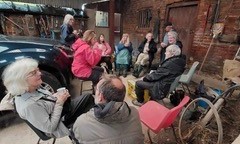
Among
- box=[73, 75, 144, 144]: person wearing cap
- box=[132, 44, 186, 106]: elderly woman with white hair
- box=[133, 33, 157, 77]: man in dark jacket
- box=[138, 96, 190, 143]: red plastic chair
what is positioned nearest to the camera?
box=[73, 75, 144, 144]: person wearing cap

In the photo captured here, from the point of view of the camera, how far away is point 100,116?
0.94 m

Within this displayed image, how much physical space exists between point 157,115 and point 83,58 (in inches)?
52.9

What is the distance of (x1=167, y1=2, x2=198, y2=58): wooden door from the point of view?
4522mm

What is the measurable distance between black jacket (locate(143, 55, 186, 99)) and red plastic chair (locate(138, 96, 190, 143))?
592 mm

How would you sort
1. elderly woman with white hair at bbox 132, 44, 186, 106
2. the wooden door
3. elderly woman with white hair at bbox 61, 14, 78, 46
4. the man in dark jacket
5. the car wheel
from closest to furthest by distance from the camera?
the car wheel → elderly woman with white hair at bbox 132, 44, 186, 106 → elderly woman with white hair at bbox 61, 14, 78, 46 → the man in dark jacket → the wooden door

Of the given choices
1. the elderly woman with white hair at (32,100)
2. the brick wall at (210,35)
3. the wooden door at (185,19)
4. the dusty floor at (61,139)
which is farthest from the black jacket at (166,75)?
the wooden door at (185,19)

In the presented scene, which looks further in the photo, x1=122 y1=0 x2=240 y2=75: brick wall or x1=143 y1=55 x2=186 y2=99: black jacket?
x1=122 y1=0 x2=240 y2=75: brick wall

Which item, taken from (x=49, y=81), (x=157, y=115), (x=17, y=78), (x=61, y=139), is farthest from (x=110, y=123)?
(x=49, y=81)

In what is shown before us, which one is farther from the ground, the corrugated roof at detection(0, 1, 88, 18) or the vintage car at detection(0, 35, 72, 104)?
the corrugated roof at detection(0, 1, 88, 18)

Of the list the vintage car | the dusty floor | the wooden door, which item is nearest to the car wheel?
the vintage car

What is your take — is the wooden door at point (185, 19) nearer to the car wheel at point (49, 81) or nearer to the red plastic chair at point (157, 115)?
the red plastic chair at point (157, 115)

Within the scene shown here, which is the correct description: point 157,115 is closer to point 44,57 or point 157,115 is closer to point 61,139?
point 61,139

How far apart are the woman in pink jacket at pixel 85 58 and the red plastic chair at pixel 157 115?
106 cm

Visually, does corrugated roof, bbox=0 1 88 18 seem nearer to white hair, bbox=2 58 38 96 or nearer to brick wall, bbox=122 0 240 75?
brick wall, bbox=122 0 240 75
